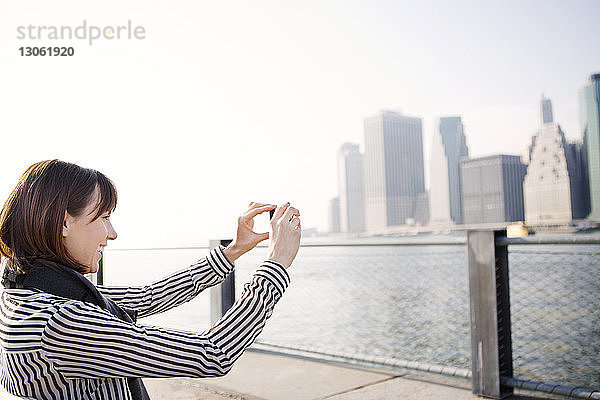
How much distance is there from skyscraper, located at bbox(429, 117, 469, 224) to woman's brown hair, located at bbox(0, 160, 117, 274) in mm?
73431

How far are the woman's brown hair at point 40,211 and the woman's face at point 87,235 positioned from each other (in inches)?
0.6

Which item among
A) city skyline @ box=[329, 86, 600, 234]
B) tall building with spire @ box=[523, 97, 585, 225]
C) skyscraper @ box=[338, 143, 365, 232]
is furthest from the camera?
skyscraper @ box=[338, 143, 365, 232]

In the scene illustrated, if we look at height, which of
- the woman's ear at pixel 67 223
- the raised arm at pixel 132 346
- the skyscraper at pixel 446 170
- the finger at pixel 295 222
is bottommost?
the raised arm at pixel 132 346

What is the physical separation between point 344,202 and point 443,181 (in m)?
15.5

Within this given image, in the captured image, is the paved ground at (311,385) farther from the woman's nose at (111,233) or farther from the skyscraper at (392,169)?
the skyscraper at (392,169)

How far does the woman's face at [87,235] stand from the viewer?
99 cm

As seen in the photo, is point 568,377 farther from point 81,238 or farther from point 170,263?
point 81,238

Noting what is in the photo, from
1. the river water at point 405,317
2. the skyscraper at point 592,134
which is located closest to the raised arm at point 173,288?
the river water at point 405,317

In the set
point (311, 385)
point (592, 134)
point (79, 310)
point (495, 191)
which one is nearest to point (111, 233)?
point (79, 310)

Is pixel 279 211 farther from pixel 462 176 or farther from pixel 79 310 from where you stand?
pixel 462 176

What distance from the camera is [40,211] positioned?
0.94 metres

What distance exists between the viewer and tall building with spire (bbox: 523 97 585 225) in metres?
65.4

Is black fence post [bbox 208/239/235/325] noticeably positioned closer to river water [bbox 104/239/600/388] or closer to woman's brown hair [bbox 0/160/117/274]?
river water [bbox 104/239/600/388]

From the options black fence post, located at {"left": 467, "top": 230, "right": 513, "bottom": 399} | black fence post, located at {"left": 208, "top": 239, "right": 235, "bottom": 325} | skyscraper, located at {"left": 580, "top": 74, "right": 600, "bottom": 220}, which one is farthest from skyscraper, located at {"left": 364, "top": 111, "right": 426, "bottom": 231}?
black fence post, located at {"left": 467, "top": 230, "right": 513, "bottom": 399}
